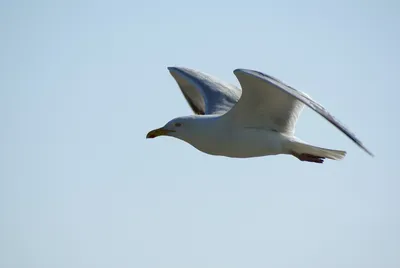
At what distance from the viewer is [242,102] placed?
14641mm

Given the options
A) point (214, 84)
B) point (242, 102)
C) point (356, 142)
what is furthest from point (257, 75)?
point (214, 84)

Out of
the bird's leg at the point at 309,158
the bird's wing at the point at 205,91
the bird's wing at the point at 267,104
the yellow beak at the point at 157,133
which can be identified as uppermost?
the bird's wing at the point at 205,91

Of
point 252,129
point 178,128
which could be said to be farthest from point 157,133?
point 252,129

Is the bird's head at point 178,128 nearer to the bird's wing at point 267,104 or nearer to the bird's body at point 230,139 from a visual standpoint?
the bird's body at point 230,139

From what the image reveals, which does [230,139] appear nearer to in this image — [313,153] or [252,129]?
[252,129]

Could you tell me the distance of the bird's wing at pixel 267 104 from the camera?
1373 centimetres

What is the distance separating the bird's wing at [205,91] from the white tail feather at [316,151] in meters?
1.62

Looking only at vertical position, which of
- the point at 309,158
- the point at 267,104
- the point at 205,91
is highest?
the point at 205,91

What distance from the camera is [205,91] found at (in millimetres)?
16953

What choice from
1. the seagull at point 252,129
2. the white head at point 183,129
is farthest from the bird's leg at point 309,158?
the white head at point 183,129

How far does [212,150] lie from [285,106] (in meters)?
1.27

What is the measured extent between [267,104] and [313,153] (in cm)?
109

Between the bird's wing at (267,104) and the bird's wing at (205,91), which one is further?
the bird's wing at (205,91)

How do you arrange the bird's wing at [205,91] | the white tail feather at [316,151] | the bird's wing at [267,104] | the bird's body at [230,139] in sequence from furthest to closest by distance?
the bird's wing at [205,91] → the white tail feather at [316,151] → the bird's body at [230,139] → the bird's wing at [267,104]
